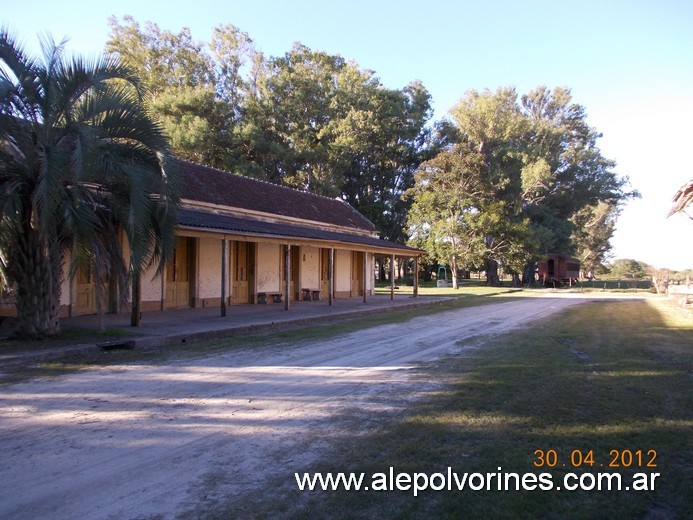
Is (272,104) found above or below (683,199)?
above

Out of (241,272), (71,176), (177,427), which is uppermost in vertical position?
(71,176)

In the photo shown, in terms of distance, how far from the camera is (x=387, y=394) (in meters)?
6.43

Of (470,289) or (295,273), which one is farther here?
(470,289)

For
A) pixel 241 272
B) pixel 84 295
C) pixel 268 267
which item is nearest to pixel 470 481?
pixel 84 295

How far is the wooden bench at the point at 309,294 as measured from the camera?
884 inches

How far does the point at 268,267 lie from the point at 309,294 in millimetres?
2915

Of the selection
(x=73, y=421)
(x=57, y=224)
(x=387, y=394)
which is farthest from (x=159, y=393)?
(x=57, y=224)

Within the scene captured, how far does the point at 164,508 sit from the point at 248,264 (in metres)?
16.6

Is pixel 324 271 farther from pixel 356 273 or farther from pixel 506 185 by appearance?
pixel 506 185

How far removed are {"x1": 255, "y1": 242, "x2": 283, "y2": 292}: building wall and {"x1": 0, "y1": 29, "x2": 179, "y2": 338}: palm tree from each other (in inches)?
375

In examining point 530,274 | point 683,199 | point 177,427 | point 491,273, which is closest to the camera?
point 177,427

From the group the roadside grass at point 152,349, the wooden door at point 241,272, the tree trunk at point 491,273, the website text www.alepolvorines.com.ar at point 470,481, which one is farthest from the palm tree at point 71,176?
the tree trunk at point 491,273

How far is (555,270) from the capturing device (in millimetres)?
48781

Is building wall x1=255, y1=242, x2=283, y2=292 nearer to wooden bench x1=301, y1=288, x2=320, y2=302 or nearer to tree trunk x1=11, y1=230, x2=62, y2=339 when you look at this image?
wooden bench x1=301, y1=288, x2=320, y2=302
